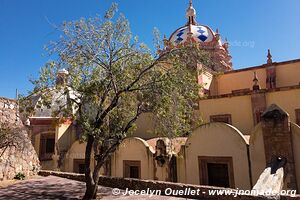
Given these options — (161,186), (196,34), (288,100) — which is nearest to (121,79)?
(161,186)

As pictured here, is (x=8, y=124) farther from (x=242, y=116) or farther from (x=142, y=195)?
(x=242, y=116)

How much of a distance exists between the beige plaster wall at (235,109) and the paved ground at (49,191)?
9.68 meters

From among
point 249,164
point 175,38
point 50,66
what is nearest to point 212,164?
point 249,164

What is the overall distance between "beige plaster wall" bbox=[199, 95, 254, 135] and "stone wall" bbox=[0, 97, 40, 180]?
10.5 meters

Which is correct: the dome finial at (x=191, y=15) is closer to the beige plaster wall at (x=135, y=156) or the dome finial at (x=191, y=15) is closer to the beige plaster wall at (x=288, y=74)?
the beige plaster wall at (x=288, y=74)

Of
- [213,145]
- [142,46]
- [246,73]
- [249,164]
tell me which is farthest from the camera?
[246,73]

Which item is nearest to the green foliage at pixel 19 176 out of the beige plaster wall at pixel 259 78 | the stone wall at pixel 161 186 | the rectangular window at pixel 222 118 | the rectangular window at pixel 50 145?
the stone wall at pixel 161 186

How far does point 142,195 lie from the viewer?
24.6ft

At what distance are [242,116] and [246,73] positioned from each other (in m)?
6.42

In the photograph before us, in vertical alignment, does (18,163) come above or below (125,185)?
above

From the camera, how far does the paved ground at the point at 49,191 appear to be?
7.42 metres

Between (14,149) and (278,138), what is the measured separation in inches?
437

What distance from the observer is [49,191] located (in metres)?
8.23

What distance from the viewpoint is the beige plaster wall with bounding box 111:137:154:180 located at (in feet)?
46.0
